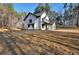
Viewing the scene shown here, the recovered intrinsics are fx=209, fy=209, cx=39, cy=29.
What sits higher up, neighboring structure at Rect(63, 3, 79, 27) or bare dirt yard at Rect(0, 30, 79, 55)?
neighboring structure at Rect(63, 3, 79, 27)

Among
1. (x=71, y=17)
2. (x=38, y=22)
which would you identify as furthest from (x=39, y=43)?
(x=71, y=17)

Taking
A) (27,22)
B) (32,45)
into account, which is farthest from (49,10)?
(32,45)

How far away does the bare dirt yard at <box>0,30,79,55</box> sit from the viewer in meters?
2.33

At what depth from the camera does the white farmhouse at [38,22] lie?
2.39 meters

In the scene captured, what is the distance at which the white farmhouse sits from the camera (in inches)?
94.1

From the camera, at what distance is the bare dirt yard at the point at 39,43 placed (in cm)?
233

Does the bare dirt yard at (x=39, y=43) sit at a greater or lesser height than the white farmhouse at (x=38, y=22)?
lesser

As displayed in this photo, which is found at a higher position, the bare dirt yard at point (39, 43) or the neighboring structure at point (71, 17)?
the neighboring structure at point (71, 17)

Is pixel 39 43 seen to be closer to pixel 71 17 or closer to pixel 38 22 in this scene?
pixel 38 22

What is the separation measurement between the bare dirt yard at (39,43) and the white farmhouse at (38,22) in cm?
6

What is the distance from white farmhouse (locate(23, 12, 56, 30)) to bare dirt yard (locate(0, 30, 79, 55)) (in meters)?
0.06

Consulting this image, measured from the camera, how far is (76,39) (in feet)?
7.69
